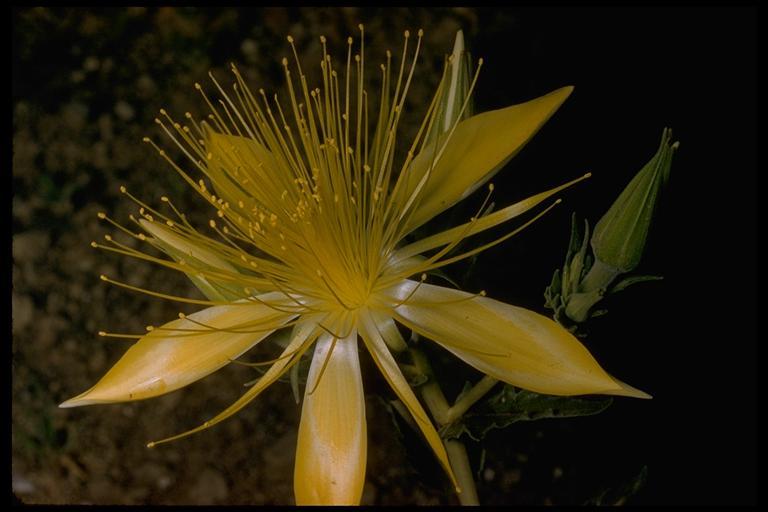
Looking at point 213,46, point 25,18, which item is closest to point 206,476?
point 213,46

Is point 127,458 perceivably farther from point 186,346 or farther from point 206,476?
point 186,346

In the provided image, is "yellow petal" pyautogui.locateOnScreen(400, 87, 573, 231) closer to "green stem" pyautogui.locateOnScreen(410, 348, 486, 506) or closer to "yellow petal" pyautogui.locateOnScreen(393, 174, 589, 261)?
"yellow petal" pyautogui.locateOnScreen(393, 174, 589, 261)

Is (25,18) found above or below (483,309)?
above

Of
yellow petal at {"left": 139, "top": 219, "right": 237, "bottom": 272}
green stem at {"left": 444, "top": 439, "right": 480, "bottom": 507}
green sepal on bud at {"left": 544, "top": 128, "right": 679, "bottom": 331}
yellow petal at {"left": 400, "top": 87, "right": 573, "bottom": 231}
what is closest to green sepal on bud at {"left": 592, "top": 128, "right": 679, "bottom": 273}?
green sepal on bud at {"left": 544, "top": 128, "right": 679, "bottom": 331}

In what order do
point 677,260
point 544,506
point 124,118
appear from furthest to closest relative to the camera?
1. point 124,118
2. point 544,506
3. point 677,260

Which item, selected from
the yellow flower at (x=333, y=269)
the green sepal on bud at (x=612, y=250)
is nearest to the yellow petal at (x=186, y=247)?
the yellow flower at (x=333, y=269)

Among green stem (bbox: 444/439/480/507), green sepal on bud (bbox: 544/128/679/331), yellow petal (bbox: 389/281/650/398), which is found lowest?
green stem (bbox: 444/439/480/507)
